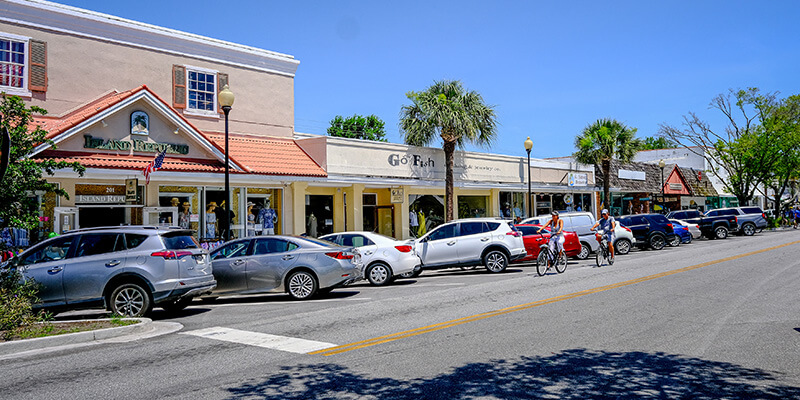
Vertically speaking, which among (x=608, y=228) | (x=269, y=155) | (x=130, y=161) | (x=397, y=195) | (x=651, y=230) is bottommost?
(x=651, y=230)

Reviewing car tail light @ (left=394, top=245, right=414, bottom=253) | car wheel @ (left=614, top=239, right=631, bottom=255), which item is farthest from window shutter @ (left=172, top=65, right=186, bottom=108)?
car wheel @ (left=614, top=239, right=631, bottom=255)

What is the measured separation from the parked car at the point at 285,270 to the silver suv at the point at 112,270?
2068mm

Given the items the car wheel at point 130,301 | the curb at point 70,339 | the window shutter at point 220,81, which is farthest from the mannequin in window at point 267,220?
the curb at point 70,339

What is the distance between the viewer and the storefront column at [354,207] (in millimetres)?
24219

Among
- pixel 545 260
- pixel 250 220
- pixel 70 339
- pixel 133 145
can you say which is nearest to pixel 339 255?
pixel 70 339

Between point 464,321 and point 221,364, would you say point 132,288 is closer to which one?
point 221,364

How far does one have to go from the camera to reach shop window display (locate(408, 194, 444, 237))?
1080 inches

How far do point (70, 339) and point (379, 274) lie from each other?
322 inches

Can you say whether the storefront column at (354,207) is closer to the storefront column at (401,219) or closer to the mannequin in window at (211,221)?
the storefront column at (401,219)

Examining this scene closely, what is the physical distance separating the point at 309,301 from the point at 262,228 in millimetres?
9346

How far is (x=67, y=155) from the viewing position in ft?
53.7

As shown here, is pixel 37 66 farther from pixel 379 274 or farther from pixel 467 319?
pixel 467 319

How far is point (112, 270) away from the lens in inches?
412

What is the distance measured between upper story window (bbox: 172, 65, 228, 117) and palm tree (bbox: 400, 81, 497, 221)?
26.7 feet
